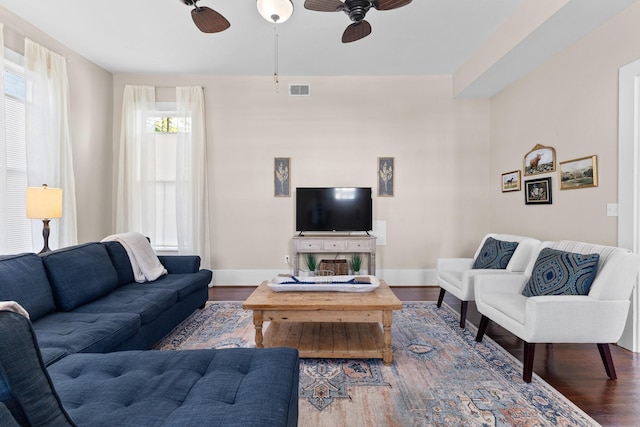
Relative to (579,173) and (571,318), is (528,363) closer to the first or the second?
(571,318)

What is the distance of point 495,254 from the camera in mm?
3277

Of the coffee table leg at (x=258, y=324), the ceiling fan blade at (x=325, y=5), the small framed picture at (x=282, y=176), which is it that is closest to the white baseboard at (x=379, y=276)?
the small framed picture at (x=282, y=176)

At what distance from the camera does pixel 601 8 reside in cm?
257

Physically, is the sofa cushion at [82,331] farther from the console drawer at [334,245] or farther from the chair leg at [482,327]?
the chair leg at [482,327]

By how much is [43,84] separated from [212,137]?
A: 6.25ft

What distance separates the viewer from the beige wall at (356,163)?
476 centimetres

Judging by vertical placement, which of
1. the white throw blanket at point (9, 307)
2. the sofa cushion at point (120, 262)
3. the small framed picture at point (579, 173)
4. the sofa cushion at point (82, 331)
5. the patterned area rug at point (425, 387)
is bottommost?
the patterned area rug at point (425, 387)

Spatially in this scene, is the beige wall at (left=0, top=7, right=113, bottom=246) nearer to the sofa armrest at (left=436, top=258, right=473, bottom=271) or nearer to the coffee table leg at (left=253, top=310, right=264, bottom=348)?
the coffee table leg at (left=253, top=310, right=264, bottom=348)

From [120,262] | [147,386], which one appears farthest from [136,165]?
[147,386]

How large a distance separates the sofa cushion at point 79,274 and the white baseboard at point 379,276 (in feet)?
6.44

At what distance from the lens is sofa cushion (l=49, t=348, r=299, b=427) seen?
111 cm

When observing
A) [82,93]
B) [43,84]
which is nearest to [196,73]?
[82,93]

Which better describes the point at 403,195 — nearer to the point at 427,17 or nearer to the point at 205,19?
the point at 427,17

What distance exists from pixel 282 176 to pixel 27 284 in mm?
3157
